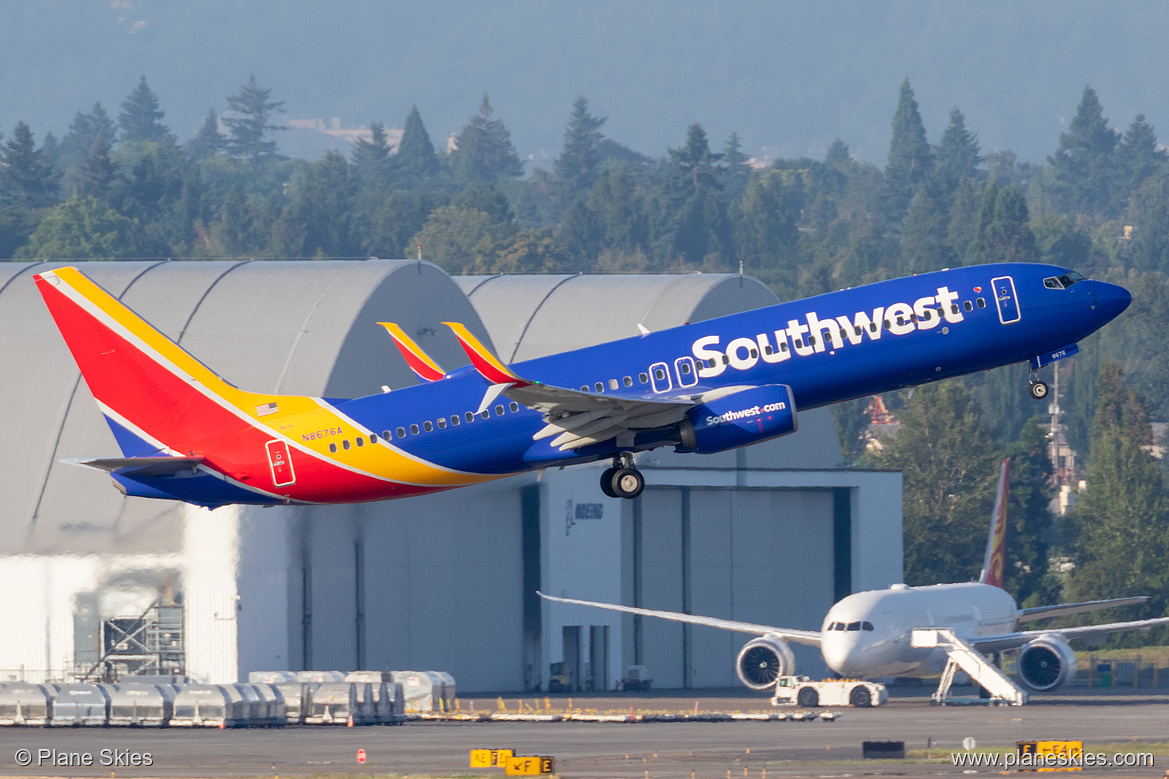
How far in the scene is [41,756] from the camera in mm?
66188

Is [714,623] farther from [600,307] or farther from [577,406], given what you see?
[577,406]

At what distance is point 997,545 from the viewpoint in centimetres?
11631

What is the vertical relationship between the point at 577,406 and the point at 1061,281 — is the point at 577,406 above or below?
below

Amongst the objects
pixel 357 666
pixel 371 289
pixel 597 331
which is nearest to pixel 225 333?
pixel 371 289

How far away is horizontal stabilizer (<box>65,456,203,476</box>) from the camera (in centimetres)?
5641

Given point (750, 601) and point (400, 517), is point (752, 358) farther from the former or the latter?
point (750, 601)

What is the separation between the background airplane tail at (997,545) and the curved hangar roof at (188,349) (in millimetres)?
36594

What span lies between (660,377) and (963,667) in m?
47.6

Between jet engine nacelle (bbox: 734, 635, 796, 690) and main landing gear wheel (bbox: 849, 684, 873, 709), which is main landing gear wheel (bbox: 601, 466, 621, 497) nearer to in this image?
main landing gear wheel (bbox: 849, 684, 873, 709)

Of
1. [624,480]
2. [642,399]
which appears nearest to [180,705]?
[624,480]

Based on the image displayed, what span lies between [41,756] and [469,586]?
33818mm

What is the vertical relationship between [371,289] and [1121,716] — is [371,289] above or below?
above

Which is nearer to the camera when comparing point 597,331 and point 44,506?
point 44,506

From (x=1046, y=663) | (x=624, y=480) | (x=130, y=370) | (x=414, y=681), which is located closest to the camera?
(x=624, y=480)
